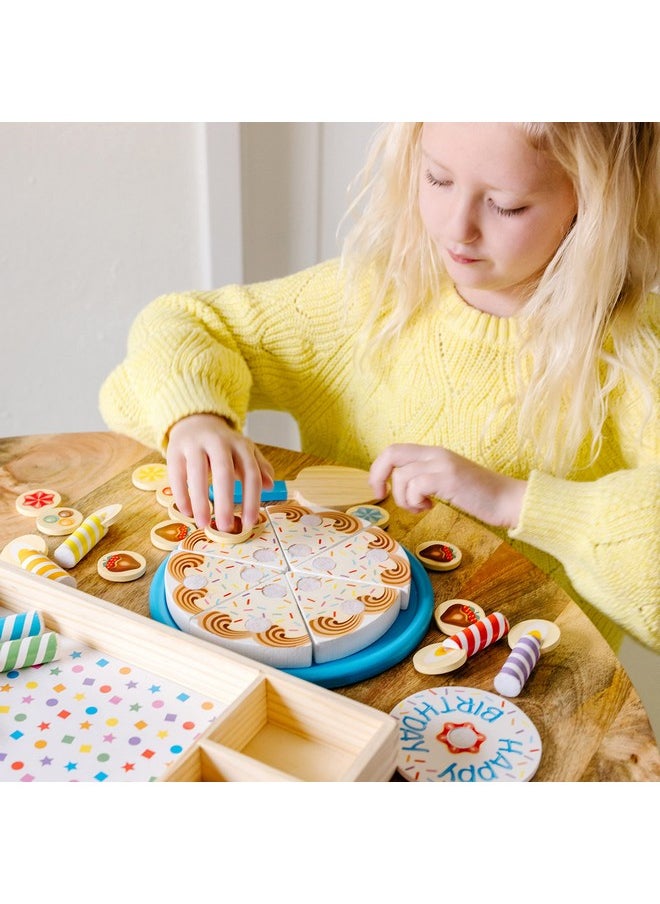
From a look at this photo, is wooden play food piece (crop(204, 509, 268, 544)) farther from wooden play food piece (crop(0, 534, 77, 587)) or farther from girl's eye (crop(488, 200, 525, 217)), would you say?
girl's eye (crop(488, 200, 525, 217))

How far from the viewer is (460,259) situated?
2.92 feet

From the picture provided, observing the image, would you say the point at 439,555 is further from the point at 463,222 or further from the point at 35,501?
the point at 35,501

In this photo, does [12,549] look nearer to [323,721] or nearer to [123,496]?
[123,496]

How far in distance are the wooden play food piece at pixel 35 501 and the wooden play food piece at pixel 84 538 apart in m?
0.06

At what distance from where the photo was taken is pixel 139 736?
61 cm

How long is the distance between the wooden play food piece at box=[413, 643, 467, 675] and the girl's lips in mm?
403

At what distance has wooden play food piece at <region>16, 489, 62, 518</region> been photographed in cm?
89

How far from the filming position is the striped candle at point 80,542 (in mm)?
798

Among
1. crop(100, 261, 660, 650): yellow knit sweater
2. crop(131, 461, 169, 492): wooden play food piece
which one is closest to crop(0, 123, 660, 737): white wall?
crop(100, 261, 660, 650): yellow knit sweater

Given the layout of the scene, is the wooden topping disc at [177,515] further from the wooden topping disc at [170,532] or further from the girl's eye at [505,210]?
the girl's eye at [505,210]

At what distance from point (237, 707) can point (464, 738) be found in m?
0.17

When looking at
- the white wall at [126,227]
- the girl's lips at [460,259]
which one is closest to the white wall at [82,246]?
the white wall at [126,227]

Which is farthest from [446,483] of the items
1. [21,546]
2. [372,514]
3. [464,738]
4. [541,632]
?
[21,546]

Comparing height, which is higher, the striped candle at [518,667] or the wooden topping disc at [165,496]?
the wooden topping disc at [165,496]
